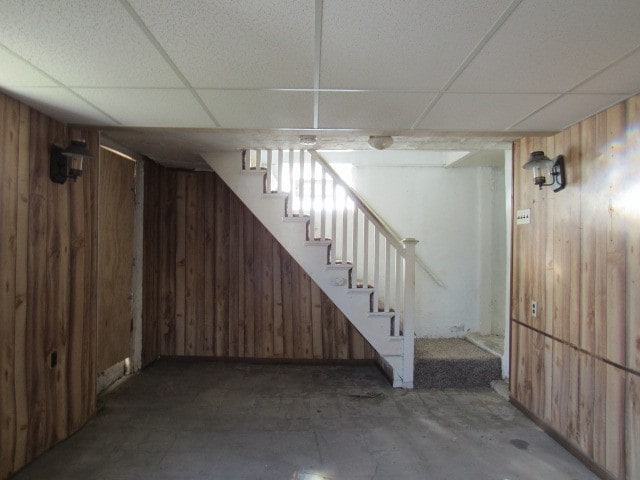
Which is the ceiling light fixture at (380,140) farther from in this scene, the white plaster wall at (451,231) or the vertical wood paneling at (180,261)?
the vertical wood paneling at (180,261)

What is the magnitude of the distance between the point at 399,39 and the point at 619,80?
125cm

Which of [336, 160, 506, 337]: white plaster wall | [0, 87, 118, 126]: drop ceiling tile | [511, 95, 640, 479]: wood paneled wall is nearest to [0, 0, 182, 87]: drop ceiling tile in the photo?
[0, 87, 118, 126]: drop ceiling tile

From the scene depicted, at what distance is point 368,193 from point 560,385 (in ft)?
9.00

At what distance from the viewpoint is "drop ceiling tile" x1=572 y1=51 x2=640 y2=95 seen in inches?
61.4

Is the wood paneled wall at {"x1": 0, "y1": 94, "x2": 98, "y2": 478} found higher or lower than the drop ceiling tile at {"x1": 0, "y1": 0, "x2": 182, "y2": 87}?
lower

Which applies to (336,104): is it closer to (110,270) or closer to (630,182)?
(630,182)

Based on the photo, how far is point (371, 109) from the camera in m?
2.14

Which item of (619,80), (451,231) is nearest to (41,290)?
(619,80)

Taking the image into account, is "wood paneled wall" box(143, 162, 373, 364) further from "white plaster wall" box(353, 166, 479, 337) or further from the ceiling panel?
the ceiling panel

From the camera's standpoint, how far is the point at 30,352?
2.14m

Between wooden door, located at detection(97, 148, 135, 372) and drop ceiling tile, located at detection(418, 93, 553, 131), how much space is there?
2920 millimetres

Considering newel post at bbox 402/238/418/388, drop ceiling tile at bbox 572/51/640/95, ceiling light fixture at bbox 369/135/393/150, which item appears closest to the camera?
drop ceiling tile at bbox 572/51/640/95

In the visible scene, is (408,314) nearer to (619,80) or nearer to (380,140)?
(380,140)

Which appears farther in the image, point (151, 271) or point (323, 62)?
point (151, 271)
